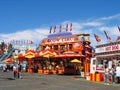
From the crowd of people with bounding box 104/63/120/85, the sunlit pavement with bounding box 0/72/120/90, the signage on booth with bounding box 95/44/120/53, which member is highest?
the signage on booth with bounding box 95/44/120/53

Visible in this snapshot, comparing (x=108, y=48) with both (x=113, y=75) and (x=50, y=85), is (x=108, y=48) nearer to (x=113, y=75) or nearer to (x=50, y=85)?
(x=113, y=75)

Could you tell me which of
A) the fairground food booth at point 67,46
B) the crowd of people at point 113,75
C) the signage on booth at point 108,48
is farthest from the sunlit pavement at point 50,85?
the fairground food booth at point 67,46

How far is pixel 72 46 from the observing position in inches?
2283

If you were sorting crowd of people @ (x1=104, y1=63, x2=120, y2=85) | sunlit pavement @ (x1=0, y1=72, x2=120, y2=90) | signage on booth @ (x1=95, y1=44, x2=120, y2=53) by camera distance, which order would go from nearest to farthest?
1. sunlit pavement @ (x1=0, y1=72, x2=120, y2=90)
2. crowd of people @ (x1=104, y1=63, x2=120, y2=85)
3. signage on booth @ (x1=95, y1=44, x2=120, y2=53)

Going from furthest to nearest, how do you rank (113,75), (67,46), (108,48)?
(67,46) → (108,48) → (113,75)

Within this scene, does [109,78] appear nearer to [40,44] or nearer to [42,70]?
[42,70]

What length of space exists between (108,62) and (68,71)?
18.0 m

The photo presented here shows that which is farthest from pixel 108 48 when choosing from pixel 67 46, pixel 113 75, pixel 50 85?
pixel 67 46

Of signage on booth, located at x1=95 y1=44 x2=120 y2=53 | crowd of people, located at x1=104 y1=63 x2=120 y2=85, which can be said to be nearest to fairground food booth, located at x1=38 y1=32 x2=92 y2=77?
signage on booth, located at x1=95 y1=44 x2=120 y2=53

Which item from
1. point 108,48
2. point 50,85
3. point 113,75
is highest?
point 108,48

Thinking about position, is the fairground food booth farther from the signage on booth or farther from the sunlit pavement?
the sunlit pavement

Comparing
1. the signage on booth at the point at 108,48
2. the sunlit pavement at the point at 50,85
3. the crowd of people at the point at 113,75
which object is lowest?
the sunlit pavement at the point at 50,85

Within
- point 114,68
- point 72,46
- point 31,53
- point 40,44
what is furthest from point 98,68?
point 40,44

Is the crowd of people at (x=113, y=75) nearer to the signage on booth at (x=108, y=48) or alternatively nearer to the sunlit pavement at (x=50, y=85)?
the sunlit pavement at (x=50, y=85)
